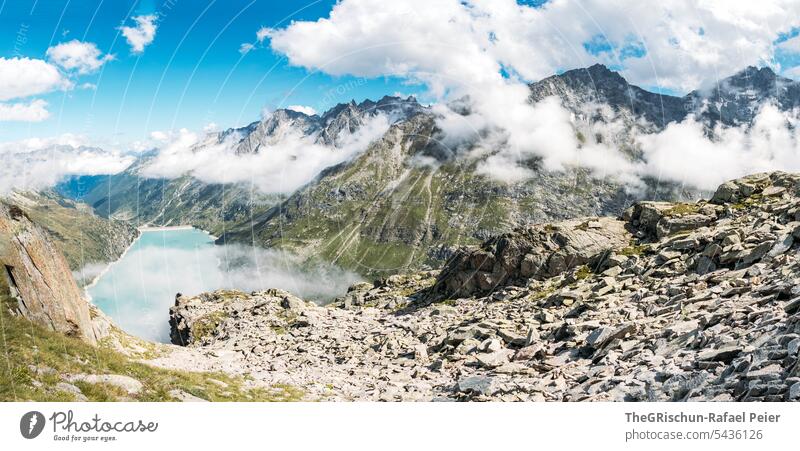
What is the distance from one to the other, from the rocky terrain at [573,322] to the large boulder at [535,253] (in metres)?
0.21

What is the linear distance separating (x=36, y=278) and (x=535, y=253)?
50.7 m

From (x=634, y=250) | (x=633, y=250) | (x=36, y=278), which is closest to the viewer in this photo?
(x=36, y=278)

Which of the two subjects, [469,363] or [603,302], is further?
[603,302]

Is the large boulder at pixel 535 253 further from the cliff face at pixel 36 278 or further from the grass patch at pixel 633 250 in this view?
the cliff face at pixel 36 278

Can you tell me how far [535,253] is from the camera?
5984cm

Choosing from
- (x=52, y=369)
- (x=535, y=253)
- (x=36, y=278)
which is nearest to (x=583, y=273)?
(x=535, y=253)

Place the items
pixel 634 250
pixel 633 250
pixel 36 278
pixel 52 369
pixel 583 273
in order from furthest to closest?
pixel 633 250
pixel 634 250
pixel 583 273
pixel 36 278
pixel 52 369

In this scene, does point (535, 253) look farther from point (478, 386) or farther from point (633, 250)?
point (478, 386)

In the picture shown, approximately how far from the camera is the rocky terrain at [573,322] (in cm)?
2039

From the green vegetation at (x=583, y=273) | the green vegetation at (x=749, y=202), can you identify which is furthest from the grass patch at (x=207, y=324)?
the green vegetation at (x=749, y=202)
